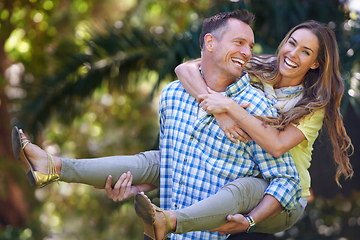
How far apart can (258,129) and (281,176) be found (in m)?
0.26

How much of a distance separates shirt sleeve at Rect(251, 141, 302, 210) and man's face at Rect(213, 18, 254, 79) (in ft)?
1.32

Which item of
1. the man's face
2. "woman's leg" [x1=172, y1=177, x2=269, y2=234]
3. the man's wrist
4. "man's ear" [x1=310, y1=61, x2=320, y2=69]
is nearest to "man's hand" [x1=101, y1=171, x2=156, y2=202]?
"woman's leg" [x1=172, y1=177, x2=269, y2=234]

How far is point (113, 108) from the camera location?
24.1 feet

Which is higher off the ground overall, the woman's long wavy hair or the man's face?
the man's face

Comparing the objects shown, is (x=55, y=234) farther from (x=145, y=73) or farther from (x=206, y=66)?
(x=206, y=66)

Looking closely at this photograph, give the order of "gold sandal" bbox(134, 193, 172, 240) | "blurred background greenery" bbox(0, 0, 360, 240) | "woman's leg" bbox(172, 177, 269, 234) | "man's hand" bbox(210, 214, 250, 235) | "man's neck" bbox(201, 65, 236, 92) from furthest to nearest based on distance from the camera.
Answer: "blurred background greenery" bbox(0, 0, 360, 240), "man's neck" bbox(201, 65, 236, 92), "man's hand" bbox(210, 214, 250, 235), "woman's leg" bbox(172, 177, 269, 234), "gold sandal" bbox(134, 193, 172, 240)

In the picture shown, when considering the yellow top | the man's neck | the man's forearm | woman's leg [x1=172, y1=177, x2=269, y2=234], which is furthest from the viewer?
the man's neck

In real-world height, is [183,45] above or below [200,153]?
above

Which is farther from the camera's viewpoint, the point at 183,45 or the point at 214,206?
the point at 183,45

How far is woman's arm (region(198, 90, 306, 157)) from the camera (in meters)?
2.30

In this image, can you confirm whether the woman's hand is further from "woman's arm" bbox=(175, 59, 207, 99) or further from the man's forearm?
the man's forearm

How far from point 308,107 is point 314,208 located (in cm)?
300

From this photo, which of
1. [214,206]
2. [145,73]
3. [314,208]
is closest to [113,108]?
[145,73]

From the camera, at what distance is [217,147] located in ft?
7.88
